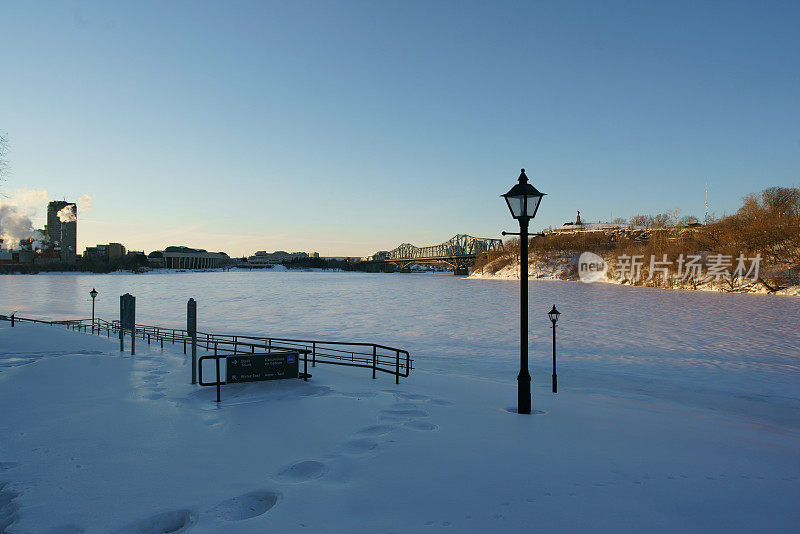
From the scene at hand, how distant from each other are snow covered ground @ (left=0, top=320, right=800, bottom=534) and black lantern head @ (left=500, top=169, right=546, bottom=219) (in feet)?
12.6

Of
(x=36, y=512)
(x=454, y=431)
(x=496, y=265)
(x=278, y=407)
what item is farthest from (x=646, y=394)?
(x=496, y=265)

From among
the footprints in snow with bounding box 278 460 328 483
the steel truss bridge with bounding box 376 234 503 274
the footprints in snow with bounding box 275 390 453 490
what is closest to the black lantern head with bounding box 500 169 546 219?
the footprints in snow with bounding box 275 390 453 490

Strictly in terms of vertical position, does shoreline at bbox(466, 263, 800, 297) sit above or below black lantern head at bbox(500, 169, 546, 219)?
below

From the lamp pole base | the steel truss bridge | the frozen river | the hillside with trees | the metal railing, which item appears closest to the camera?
the lamp pole base

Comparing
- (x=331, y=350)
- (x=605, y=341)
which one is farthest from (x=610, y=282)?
(x=331, y=350)

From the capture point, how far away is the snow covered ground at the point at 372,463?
4.68 meters

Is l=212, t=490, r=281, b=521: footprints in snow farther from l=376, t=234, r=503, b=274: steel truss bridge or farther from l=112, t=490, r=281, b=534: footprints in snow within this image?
l=376, t=234, r=503, b=274: steel truss bridge

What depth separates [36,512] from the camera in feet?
15.4

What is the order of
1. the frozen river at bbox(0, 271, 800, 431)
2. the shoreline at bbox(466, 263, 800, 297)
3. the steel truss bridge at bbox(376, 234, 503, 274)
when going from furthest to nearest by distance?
the steel truss bridge at bbox(376, 234, 503, 274), the shoreline at bbox(466, 263, 800, 297), the frozen river at bbox(0, 271, 800, 431)

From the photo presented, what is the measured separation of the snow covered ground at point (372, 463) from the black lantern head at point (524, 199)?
3.84 metres

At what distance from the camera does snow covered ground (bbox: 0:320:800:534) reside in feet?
15.4

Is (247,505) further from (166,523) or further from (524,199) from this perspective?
(524,199)

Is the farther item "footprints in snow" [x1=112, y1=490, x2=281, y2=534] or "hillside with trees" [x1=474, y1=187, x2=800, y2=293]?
"hillside with trees" [x1=474, y1=187, x2=800, y2=293]

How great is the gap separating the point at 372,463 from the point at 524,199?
5327 millimetres
